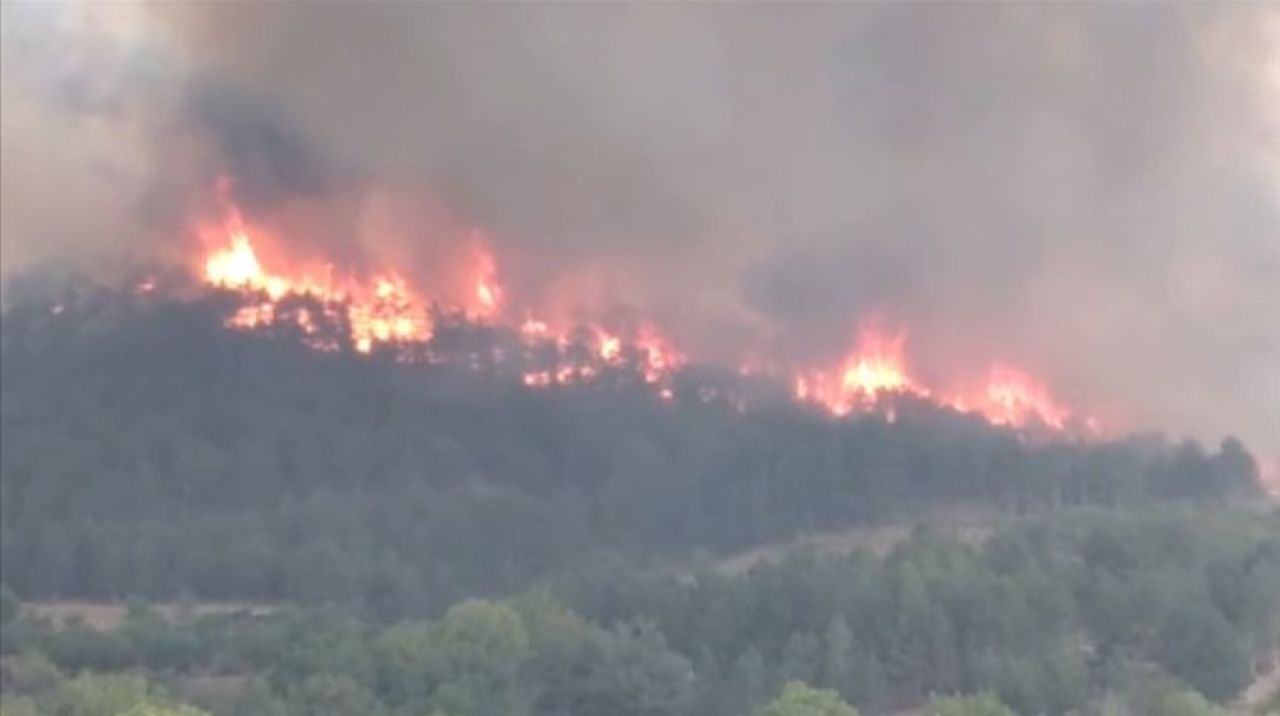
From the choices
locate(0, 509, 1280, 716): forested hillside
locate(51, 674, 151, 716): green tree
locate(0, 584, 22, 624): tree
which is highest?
locate(0, 584, 22, 624): tree

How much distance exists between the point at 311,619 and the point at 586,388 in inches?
576

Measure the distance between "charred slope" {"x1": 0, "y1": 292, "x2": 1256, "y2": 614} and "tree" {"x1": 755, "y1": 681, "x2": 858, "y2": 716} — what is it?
1795 centimetres

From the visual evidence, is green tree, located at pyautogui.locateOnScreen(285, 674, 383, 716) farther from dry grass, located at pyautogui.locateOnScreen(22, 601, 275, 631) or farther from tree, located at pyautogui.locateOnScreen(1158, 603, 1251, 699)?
dry grass, located at pyautogui.locateOnScreen(22, 601, 275, 631)

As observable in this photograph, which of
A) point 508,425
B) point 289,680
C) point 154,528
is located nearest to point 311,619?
point 289,680

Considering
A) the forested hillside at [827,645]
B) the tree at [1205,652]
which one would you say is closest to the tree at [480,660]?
the forested hillside at [827,645]

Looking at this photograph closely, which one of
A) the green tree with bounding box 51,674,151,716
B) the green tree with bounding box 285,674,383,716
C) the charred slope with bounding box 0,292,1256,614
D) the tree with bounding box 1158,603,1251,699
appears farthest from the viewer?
the charred slope with bounding box 0,292,1256,614

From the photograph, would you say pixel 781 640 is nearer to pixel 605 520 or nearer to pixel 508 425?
pixel 605 520

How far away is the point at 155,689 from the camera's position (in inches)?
1575

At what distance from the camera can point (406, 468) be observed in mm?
59062

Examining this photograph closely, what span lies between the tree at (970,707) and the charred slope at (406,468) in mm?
16687

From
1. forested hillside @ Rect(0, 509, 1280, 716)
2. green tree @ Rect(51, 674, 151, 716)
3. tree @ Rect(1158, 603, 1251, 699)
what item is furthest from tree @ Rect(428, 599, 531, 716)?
tree @ Rect(1158, 603, 1251, 699)

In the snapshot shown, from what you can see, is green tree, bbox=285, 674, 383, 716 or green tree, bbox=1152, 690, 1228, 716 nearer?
green tree, bbox=1152, 690, 1228, 716

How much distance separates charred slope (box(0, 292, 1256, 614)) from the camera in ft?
176

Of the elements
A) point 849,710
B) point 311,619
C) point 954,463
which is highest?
point 954,463
